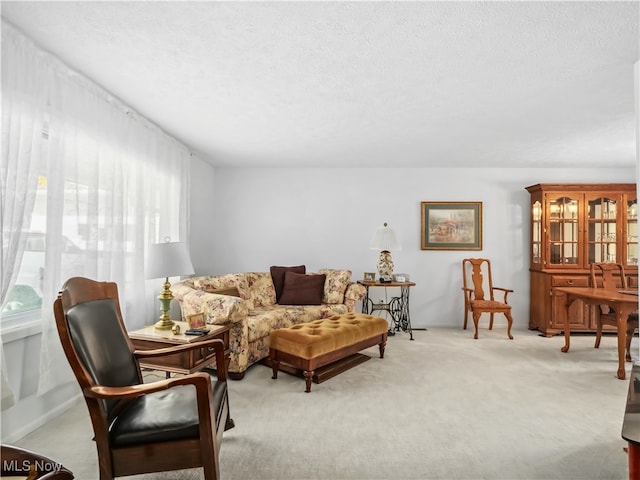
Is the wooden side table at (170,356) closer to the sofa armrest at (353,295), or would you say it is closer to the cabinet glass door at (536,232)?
the sofa armrest at (353,295)

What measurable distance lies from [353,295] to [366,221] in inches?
56.2

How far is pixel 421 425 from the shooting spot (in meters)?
2.50

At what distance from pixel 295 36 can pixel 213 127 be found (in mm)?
1949

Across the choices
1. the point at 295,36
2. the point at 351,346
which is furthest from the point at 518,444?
the point at 295,36

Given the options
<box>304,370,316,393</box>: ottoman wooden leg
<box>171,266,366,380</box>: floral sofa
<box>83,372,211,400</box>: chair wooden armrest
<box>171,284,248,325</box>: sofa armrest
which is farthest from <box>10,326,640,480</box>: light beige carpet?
<box>83,372,211,400</box>: chair wooden armrest

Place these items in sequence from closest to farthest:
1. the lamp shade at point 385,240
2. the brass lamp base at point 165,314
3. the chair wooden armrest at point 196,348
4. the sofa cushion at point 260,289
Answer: the chair wooden armrest at point 196,348
the brass lamp base at point 165,314
the sofa cushion at point 260,289
the lamp shade at point 385,240

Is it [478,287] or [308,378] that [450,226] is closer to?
[478,287]

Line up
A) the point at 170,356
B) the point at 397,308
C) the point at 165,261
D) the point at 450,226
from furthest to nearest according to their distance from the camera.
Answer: the point at 450,226 < the point at 397,308 < the point at 165,261 < the point at 170,356

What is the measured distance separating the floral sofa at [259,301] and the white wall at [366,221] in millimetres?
819

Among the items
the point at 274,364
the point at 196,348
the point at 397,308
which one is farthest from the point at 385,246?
the point at 196,348

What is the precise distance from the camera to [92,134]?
2867mm

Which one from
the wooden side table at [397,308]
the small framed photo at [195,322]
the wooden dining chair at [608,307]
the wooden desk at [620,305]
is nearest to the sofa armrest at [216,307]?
the small framed photo at [195,322]

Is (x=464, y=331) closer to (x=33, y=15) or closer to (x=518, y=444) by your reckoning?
(x=518, y=444)

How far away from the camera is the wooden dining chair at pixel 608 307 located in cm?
390
